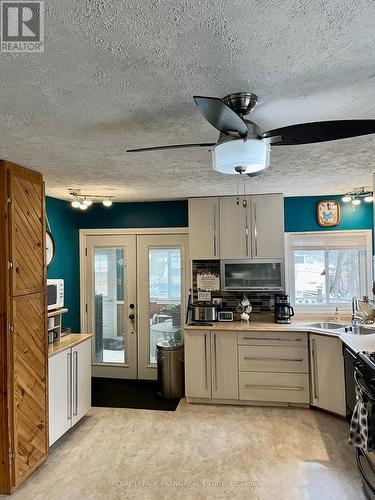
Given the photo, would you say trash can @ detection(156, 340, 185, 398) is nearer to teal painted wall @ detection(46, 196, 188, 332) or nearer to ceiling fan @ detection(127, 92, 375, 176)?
teal painted wall @ detection(46, 196, 188, 332)

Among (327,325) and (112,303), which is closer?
(327,325)

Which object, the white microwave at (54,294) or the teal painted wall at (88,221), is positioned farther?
the teal painted wall at (88,221)

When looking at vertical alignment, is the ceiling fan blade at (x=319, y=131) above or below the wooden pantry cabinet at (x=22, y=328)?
above

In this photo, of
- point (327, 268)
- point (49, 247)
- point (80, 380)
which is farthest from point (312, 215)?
point (80, 380)

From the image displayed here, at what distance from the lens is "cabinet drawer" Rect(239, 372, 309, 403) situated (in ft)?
13.0

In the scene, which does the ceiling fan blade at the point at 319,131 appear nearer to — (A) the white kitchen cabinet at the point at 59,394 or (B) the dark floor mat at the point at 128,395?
(A) the white kitchen cabinet at the point at 59,394

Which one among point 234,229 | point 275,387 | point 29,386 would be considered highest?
point 234,229

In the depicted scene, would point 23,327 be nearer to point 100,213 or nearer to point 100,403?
point 100,403

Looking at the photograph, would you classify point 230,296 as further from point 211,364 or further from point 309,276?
point 309,276

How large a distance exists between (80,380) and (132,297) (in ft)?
5.12

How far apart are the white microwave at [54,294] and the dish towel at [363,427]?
9.16 ft

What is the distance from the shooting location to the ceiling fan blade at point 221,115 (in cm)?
118

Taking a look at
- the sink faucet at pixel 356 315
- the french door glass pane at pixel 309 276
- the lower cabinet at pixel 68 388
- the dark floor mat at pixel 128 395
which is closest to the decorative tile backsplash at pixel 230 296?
the french door glass pane at pixel 309 276

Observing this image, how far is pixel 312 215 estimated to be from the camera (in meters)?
4.66
